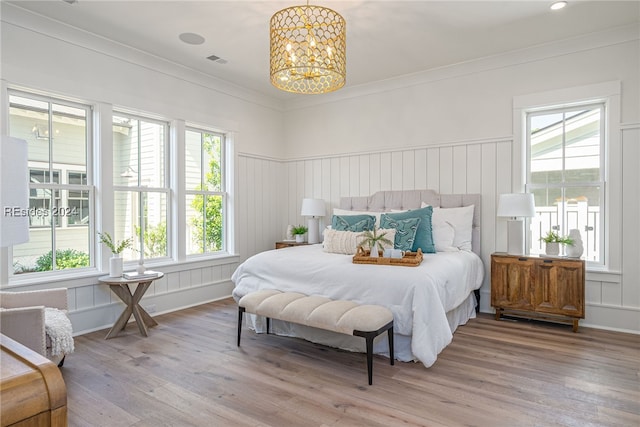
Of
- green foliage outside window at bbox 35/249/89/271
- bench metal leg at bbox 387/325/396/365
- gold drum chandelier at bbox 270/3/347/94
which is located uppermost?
gold drum chandelier at bbox 270/3/347/94

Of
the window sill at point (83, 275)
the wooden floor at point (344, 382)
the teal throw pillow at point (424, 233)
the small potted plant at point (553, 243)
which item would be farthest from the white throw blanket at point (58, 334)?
the small potted plant at point (553, 243)

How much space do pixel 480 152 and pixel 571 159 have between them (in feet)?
3.00

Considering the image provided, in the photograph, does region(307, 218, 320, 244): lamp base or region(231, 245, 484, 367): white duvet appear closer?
region(231, 245, 484, 367): white duvet

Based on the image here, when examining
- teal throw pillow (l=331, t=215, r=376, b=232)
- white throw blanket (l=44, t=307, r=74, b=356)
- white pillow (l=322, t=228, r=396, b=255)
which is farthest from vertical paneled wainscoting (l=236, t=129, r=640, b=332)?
white throw blanket (l=44, t=307, r=74, b=356)

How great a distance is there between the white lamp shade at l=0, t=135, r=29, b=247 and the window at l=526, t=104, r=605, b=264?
4.49 metres

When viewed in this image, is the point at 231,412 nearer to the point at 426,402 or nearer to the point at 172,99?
the point at 426,402

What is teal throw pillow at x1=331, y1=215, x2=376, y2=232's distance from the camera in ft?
14.2

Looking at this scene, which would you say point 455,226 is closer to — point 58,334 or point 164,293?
point 164,293

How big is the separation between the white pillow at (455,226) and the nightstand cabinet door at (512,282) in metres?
0.39

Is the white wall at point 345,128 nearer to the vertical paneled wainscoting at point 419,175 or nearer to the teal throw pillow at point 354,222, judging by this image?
the vertical paneled wainscoting at point 419,175

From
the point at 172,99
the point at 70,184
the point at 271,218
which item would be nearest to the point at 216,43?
the point at 172,99

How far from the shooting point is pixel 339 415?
Answer: 7.12 feet

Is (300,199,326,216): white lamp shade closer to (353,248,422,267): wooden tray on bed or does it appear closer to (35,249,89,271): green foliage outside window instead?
(353,248,422,267): wooden tray on bed

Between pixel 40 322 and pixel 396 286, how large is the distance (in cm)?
231
